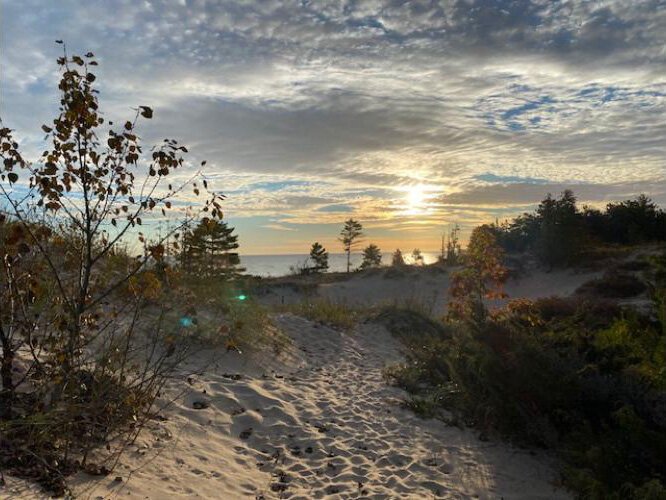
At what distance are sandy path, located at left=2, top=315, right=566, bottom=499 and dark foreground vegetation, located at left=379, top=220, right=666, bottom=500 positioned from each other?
1.21ft

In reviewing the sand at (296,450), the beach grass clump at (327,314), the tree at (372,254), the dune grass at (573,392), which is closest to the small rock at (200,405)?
the sand at (296,450)

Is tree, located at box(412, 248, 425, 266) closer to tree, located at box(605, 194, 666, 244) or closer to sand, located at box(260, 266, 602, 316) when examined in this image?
sand, located at box(260, 266, 602, 316)

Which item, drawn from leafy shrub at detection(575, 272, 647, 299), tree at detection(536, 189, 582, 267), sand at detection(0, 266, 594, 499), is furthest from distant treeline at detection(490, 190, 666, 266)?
sand at detection(0, 266, 594, 499)

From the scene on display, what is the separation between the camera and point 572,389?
546 cm

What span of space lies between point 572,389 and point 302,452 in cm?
288

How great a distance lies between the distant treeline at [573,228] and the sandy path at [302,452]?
15626 millimetres

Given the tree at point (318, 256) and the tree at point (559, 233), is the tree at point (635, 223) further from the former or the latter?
the tree at point (318, 256)

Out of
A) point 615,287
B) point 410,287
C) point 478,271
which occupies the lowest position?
point 410,287

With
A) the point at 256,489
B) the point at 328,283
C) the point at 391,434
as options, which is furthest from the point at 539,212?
the point at 256,489

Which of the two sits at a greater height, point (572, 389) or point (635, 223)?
point (635, 223)

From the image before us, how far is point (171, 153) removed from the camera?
4008 mm

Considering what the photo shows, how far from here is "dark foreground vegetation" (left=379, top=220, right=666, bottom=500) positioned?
13.4ft

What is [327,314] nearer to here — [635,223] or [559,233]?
[559,233]

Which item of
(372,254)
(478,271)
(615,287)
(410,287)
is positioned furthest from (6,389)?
(372,254)
